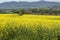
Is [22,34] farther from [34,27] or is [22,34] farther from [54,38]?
[54,38]

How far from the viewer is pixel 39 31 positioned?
41.7ft

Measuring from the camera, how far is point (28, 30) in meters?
12.9

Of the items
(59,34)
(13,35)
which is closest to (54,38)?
(59,34)

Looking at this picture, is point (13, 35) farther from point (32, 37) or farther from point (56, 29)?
point (56, 29)

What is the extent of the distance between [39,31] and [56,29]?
3.60 ft

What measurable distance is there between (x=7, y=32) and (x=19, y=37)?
0.72 meters

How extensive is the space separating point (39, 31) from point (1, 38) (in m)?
2.04

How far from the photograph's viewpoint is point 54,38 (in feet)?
41.1

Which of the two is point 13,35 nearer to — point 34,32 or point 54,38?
point 34,32

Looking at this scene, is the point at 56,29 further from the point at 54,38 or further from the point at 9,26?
the point at 9,26

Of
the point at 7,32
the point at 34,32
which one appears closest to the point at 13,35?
the point at 7,32

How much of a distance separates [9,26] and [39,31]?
170cm

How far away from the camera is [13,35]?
12.9 metres

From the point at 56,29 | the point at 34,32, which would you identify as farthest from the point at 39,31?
the point at 56,29
